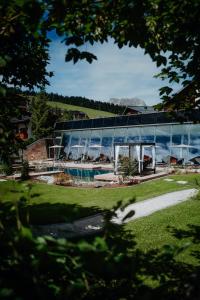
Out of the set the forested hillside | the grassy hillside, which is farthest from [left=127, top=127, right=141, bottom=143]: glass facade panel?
the forested hillside

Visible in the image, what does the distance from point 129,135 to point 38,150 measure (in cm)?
1186

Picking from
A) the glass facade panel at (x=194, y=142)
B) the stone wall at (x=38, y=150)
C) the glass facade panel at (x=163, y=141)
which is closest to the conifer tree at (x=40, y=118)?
the stone wall at (x=38, y=150)

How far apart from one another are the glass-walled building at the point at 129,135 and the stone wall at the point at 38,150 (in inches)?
73.8

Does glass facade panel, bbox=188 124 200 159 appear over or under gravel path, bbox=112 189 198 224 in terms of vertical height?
over

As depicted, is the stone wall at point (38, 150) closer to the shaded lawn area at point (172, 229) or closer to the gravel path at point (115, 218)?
the gravel path at point (115, 218)

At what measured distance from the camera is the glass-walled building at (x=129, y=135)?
26.1 metres

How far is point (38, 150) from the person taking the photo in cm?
3591

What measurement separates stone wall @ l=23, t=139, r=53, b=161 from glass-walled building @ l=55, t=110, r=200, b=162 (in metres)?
1.87

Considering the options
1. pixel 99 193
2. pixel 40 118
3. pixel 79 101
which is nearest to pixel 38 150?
pixel 40 118

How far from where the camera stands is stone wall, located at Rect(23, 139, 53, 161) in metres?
35.3

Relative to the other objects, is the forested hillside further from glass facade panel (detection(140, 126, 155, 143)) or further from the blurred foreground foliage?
the blurred foreground foliage

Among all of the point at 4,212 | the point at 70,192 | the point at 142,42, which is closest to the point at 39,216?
the point at 70,192

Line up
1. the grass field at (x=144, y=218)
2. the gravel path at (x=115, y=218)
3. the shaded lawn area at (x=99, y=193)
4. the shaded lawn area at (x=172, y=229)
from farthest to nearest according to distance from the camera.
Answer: the shaded lawn area at (x=99, y=193), the gravel path at (x=115, y=218), the grass field at (x=144, y=218), the shaded lawn area at (x=172, y=229)

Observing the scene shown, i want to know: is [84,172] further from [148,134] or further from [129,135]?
[148,134]
